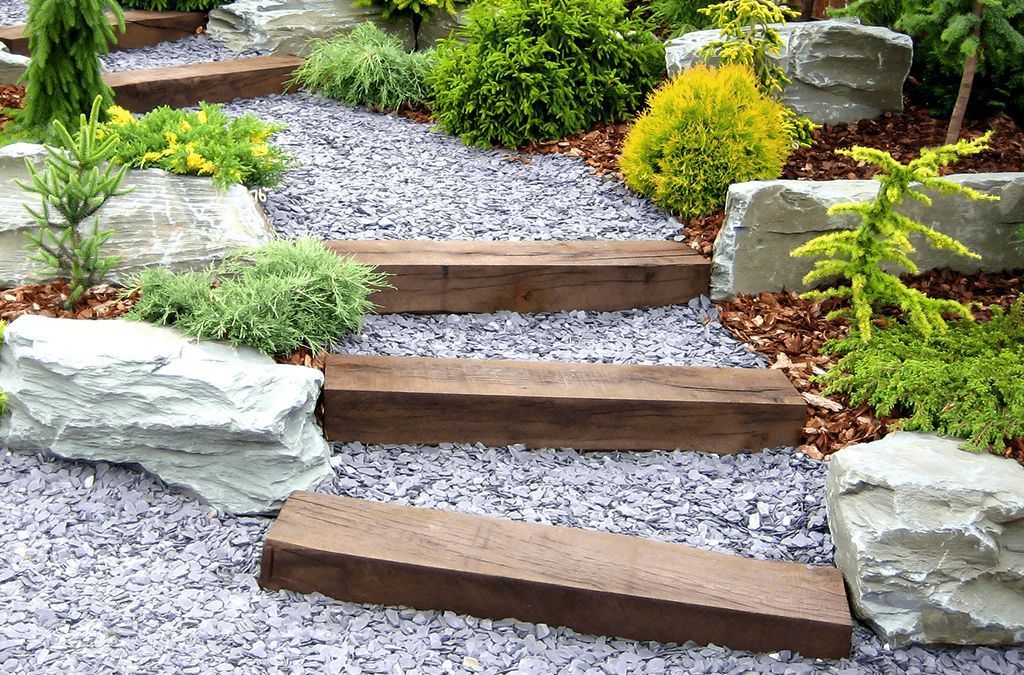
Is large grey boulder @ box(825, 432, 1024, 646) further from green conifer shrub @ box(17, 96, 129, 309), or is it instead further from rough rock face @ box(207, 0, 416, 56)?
rough rock face @ box(207, 0, 416, 56)

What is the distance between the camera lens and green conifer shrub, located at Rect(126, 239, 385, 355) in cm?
371

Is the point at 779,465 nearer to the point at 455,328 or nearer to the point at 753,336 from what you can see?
the point at 753,336

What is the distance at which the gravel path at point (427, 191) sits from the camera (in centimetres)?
486

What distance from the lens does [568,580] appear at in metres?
3.04

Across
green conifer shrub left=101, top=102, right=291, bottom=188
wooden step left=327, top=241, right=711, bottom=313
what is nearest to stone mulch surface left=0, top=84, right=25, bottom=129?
green conifer shrub left=101, top=102, right=291, bottom=188

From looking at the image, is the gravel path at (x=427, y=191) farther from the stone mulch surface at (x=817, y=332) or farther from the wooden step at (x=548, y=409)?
the wooden step at (x=548, y=409)

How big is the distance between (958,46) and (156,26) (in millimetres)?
5469

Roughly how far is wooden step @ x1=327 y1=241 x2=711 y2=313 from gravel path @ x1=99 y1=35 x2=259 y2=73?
10.2 ft

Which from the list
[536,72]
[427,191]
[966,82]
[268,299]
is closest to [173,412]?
[268,299]

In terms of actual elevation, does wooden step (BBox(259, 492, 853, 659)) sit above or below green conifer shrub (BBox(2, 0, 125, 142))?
below

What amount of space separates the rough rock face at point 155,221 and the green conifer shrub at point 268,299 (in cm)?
14

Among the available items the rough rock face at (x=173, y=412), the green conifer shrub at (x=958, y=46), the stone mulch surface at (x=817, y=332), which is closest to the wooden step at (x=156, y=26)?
the rough rock face at (x=173, y=412)

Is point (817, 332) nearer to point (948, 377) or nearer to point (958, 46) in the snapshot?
point (948, 377)

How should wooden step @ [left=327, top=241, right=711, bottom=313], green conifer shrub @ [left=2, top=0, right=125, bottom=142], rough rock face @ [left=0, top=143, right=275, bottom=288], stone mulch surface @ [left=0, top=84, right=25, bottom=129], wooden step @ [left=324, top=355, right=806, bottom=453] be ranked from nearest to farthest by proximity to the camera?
wooden step @ [left=324, top=355, right=806, bottom=453] → rough rock face @ [left=0, top=143, right=275, bottom=288] → wooden step @ [left=327, top=241, right=711, bottom=313] → green conifer shrub @ [left=2, top=0, right=125, bottom=142] → stone mulch surface @ [left=0, top=84, right=25, bottom=129]
